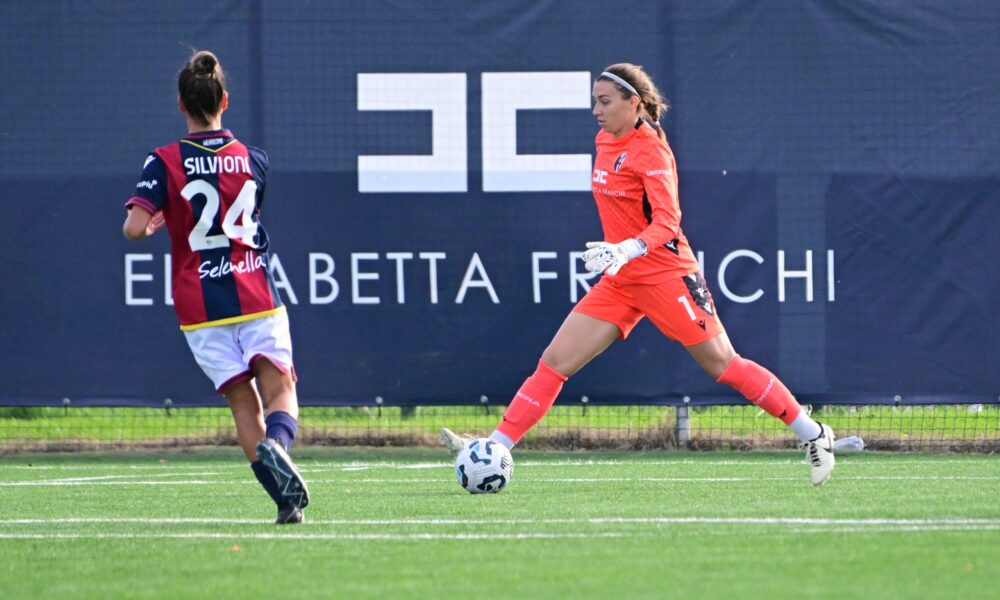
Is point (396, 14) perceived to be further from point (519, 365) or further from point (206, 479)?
point (206, 479)

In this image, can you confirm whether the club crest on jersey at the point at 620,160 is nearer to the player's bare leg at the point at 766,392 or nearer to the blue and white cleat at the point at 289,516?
the player's bare leg at the point at 766,392

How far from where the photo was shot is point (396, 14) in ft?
33.9

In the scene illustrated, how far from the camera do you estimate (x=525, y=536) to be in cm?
516

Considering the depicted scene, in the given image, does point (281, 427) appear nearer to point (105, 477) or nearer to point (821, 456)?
point (821, 456)

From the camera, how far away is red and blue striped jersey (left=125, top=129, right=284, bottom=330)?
5.50 metres

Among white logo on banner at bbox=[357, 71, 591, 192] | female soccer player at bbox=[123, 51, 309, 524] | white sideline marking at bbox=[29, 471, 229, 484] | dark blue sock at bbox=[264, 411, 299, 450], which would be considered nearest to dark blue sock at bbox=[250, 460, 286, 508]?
female soccer player at bbox=[123, 51, 309, 524]

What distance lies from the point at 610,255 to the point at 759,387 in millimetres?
1019

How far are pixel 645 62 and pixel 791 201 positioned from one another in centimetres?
140

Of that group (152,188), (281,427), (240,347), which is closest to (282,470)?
(281,427)

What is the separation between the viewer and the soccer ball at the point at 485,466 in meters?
6.76

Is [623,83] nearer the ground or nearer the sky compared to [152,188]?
nearer the sky

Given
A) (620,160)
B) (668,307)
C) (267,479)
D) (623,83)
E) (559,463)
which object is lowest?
(559,463)

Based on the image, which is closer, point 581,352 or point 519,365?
point 581,352

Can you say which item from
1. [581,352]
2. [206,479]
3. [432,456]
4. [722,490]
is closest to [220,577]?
[581,352]
